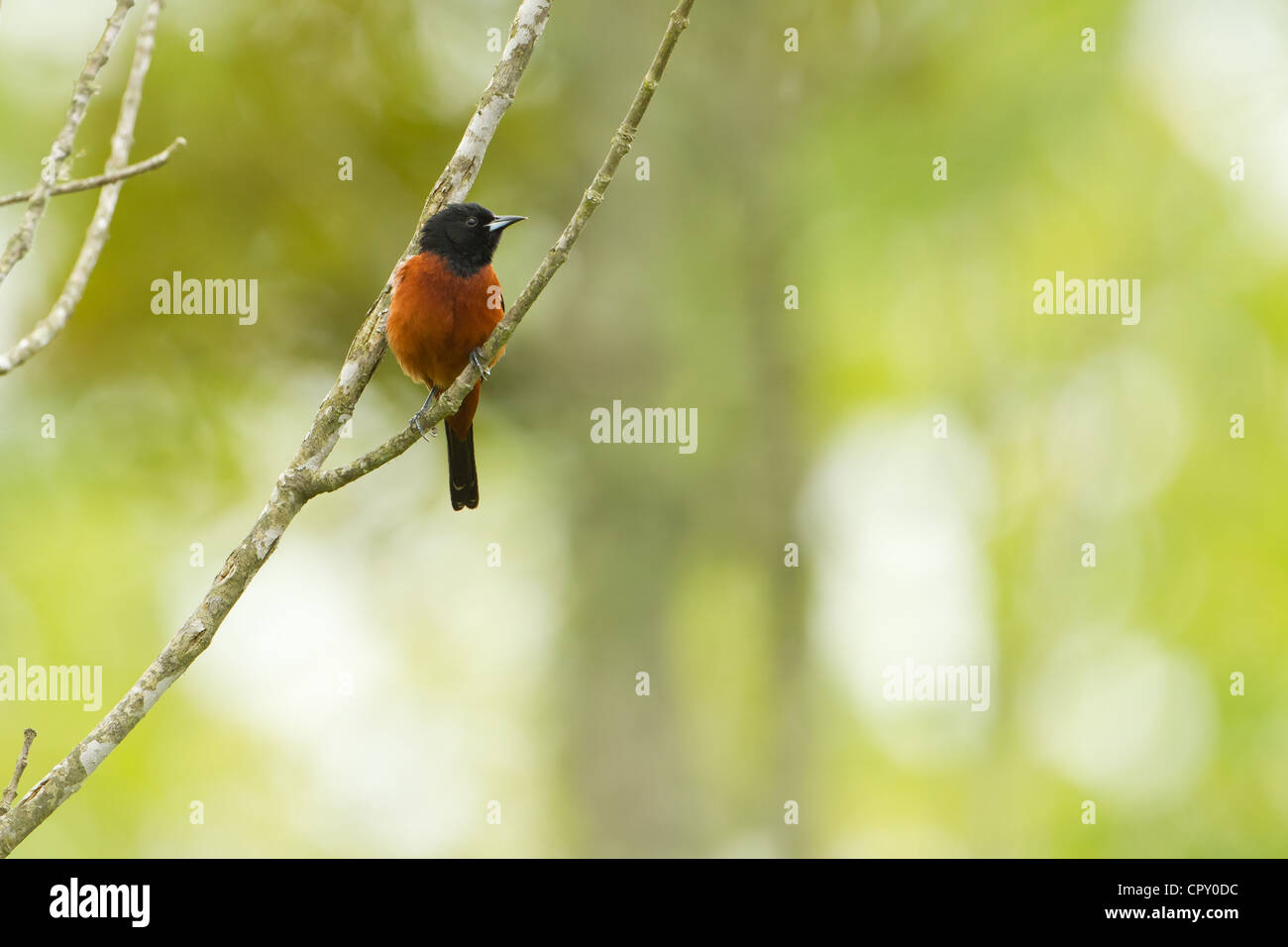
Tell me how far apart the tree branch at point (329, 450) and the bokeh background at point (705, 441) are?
25.6ft

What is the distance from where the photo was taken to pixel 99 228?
113 inches

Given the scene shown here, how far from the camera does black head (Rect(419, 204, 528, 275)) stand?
5.59m

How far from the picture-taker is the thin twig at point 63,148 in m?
2.59

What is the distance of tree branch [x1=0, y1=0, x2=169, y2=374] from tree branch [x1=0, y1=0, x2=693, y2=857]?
794mm

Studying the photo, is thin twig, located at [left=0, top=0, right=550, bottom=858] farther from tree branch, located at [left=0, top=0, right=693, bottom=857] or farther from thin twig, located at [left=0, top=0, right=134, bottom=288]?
thin twig, located at [left=0, top=0, right=134, bottom=288]

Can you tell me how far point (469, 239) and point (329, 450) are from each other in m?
2.56

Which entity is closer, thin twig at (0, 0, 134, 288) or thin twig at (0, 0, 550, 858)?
thin twig at (0, 0, 134, 288)

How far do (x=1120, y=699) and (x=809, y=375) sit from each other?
7.02 metres

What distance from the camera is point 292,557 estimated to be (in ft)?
44.2

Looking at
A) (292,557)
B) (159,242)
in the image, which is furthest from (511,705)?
(159,242)
